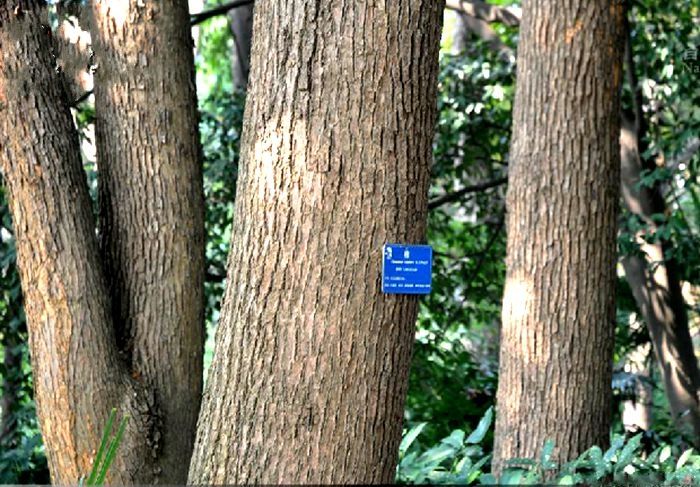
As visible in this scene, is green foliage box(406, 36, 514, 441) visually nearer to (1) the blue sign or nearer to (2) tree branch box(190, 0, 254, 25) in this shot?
(2) tree branch box(190, 0, 254, 25)

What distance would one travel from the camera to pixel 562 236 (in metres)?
5.29

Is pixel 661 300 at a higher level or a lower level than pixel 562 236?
lower

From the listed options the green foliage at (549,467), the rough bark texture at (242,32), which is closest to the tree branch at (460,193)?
the rough bark texture at (242,32)

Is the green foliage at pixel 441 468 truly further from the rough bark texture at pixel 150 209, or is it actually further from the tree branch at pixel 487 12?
the tree branch at pixel 487 12

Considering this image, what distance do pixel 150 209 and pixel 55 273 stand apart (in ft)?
1.46

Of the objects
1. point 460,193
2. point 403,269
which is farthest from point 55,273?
point 460,193

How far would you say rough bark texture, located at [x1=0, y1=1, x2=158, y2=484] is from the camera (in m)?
3.64

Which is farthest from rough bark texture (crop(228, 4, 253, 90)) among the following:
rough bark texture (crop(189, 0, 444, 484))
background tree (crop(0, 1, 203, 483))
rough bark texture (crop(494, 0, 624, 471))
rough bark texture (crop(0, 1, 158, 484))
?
rough bark texture (crop(189, 0, 444, 484))

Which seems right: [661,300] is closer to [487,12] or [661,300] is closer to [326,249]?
[487,12]

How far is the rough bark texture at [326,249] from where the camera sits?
283 cm

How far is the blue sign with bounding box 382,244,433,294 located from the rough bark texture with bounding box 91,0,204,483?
50.6 inches

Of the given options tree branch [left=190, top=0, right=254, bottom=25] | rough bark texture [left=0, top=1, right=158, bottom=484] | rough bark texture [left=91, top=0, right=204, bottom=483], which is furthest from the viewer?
tree branch [left=190, top=0, right=254, bottom=25]

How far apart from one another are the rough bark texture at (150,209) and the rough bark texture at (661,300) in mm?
4665

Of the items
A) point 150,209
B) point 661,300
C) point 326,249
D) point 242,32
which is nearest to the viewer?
point 326,249
